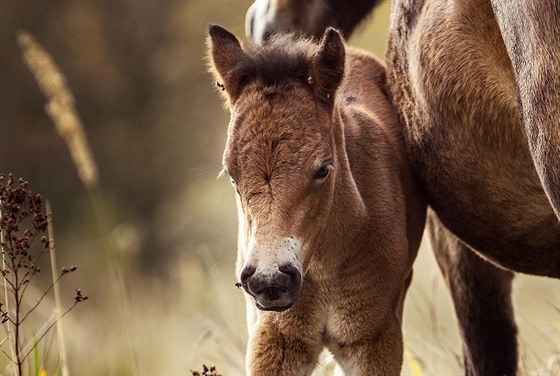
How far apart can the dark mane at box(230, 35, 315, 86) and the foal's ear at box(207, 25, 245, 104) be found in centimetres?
7

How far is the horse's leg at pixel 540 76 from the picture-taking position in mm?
4176

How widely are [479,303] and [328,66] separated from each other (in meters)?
2.02

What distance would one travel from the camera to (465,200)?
5504 mm

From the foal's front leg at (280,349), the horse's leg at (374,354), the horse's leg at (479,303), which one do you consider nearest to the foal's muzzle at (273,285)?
the foal's front leg at (280,349)

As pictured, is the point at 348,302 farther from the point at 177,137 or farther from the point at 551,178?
the point at 177,137

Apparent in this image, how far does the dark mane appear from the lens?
16.3ft

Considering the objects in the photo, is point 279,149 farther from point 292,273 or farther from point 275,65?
point 292,273

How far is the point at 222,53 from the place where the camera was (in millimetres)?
5199

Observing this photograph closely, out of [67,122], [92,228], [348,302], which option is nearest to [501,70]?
[348,302]

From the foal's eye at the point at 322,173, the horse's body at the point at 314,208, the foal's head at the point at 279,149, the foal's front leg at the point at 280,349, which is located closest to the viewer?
the foal's head at the point at 279,149

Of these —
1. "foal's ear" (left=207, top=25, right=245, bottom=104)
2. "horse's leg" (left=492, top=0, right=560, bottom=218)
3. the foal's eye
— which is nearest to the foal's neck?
the foal's eye

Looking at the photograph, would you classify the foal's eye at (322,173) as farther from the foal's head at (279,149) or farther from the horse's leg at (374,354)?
the horse's leg at (374,354)

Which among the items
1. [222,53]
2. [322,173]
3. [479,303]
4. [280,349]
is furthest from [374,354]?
[479,303]

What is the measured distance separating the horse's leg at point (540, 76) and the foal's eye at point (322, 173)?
83 cm
